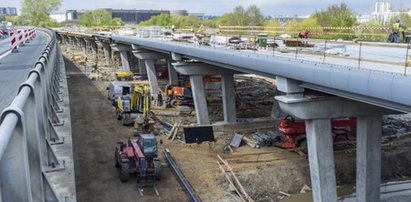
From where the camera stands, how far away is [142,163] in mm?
21172

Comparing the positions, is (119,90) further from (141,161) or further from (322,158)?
(322,158)

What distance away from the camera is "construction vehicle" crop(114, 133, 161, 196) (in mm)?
21297

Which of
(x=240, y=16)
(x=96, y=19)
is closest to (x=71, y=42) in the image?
(x=240, y=16)

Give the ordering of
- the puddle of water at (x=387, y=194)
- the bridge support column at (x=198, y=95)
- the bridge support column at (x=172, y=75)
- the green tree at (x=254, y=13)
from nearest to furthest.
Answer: the puddle of water at (x=387, y=194), the bridge support column at (x=198, y=95), the bridge support column at (x=172, y=75), the green tree at (x=254, y=13)

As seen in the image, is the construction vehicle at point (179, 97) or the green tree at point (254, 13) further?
the green tree at point (254, 13)

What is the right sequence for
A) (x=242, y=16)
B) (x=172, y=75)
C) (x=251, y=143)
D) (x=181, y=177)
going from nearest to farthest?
(x=181, y=177) < (x=251, y=143) < (x=172, y=75) < (x=242, y=16)

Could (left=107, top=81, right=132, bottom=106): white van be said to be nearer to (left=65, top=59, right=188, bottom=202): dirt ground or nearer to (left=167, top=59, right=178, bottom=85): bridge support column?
(left=65, top=59, right=188, bottom=202): dirt ground

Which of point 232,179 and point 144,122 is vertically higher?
point 144,122

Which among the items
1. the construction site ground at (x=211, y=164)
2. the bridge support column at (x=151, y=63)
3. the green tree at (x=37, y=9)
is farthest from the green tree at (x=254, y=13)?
the green tree at (x=37, y=9)

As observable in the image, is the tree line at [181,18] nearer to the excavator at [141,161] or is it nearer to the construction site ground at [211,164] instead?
the construction site ground at [211,164]

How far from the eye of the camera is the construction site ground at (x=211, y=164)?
2164 cm

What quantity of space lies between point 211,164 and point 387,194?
10.1 metres

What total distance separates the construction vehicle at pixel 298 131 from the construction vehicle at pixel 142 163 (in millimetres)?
9532

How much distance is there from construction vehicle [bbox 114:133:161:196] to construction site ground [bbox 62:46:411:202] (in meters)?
0.58
